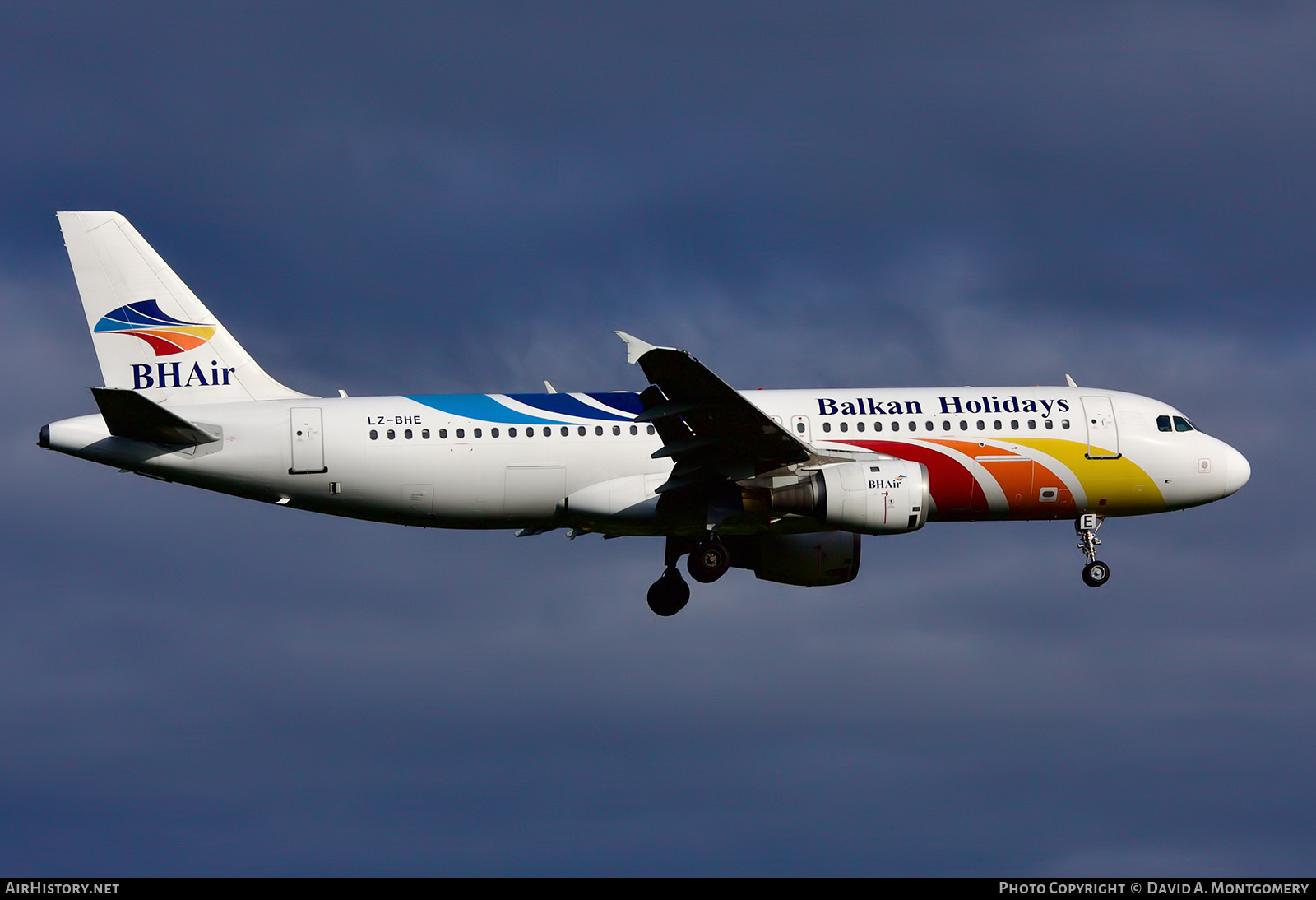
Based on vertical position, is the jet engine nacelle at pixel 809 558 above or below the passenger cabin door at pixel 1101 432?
below

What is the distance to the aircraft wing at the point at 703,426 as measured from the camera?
4091 centimetres

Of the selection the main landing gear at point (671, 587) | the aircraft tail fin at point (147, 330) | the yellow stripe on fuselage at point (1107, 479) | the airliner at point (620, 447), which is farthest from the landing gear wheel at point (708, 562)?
the aircraft tail fin at point (147, 330)

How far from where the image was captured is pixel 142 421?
141 ft

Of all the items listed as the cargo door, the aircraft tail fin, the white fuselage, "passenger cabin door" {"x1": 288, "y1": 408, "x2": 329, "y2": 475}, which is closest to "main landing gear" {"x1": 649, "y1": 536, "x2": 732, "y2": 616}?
the white fuselage

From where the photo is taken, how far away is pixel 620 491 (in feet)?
146

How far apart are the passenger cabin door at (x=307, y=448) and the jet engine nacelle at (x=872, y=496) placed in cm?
1283

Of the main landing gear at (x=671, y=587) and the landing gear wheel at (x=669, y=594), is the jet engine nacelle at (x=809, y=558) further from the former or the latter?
the landing gear wheel at (x=669, y=594)

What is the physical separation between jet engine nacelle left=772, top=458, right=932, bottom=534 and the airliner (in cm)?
6

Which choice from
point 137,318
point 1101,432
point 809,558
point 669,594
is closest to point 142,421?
point 137,318

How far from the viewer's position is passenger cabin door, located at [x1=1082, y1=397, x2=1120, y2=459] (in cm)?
4619

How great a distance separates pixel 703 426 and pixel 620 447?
2.85 meters

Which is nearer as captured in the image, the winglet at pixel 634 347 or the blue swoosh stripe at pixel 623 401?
the winglet at pixel 634 347

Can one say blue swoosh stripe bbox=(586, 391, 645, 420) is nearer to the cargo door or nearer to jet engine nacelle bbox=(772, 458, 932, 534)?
the cargo door

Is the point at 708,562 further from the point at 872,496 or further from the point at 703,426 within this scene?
the point at 872,496
